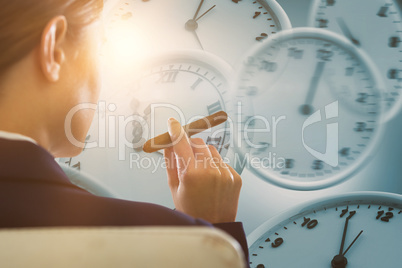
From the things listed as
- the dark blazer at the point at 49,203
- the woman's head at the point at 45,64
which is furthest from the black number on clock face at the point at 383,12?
the dark blazer at the point at 49,203

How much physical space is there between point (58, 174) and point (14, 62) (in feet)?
0.61

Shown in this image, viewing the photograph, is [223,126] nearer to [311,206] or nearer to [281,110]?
[281,110]

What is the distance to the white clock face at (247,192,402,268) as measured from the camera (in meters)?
0.91

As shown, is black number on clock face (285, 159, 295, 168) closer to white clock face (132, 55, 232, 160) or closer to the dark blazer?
white clock face (132, 55, 232, 160)

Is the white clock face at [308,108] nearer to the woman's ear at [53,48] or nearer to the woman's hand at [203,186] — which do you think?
the woman's hand at [203,186]

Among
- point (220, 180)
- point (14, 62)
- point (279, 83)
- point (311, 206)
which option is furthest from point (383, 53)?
point (14, 62)

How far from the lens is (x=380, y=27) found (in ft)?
3.69

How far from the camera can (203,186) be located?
0.76m

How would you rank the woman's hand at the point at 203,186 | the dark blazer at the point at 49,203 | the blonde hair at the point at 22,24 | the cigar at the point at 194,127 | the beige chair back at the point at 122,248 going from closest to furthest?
the beige chair back at the point at 122,248, the dark blazer at the point at 49,203, the blonde hair at the point at 22,24, the woman's hand at the point at 203,186, the cigar at the point at 194,127

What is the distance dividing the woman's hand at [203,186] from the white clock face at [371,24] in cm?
54

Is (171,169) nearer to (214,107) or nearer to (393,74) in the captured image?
(214,107)

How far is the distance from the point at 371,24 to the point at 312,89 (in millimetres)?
224

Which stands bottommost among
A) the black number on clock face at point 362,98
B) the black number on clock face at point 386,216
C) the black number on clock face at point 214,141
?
the black number on clock face at point 386,216

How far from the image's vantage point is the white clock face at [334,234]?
0.91 m
